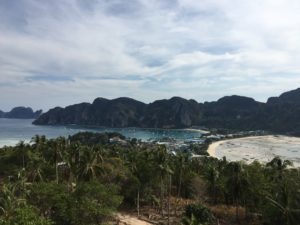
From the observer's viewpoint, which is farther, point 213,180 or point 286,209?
point 213,180

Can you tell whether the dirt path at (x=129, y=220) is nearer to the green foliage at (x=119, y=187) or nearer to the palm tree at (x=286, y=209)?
the green foliage at (x=119, y=187)

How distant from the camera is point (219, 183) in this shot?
74.5 metres

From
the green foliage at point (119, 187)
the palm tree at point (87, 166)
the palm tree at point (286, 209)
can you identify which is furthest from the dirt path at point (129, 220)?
the palm tree at point (286, 209)

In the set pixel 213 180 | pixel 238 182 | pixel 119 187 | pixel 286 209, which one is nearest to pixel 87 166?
pixel 119 187

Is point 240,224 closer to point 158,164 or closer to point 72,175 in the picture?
point 158,164

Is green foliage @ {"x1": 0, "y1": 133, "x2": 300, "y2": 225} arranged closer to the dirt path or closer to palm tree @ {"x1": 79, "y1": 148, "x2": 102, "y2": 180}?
palm tree @ {"x1": 79, "y1": 148, "x2": 102, "y2": 180}

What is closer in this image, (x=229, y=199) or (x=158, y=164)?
(x=158, y=164)

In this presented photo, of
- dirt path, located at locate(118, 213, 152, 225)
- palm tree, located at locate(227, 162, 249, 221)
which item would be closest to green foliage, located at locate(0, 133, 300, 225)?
palm tree, located at locate(227, 162, 249, 221)

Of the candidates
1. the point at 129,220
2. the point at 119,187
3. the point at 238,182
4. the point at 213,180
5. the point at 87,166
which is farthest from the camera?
the point at 213,180

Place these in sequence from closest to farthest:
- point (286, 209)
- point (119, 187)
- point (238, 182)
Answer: point (286, 209)
point (119, 187)
point (238, 182)

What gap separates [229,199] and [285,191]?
2226cm

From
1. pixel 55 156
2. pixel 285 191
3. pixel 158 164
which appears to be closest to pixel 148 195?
pixel 158 164

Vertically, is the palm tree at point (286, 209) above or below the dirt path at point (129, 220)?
above

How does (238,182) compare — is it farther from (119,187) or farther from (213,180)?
(119,187)
